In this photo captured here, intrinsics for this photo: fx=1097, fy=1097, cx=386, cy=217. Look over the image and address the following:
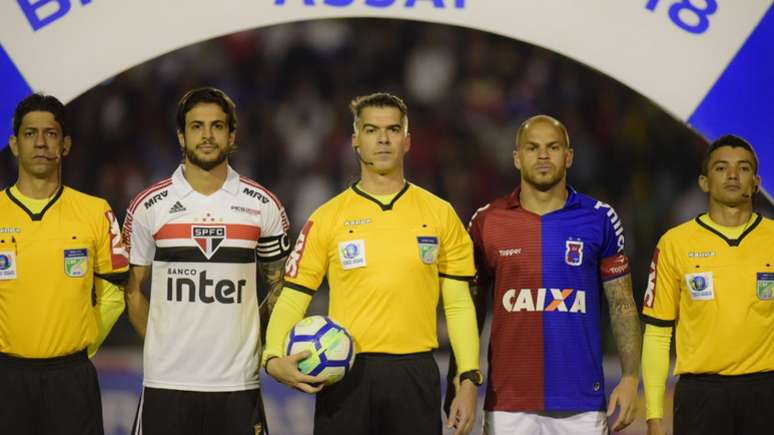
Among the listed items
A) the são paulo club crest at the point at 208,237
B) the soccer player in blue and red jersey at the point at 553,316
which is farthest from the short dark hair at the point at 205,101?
the soccer player in blue and red jersey at the point at 553,316

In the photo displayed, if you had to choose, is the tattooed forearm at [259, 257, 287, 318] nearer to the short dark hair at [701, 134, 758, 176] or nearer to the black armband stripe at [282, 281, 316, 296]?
the black armband stripe at [282, 281, 316, 296]

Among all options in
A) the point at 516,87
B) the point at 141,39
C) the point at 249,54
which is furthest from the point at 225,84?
the point at 141,39

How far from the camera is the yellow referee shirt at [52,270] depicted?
4.15 m

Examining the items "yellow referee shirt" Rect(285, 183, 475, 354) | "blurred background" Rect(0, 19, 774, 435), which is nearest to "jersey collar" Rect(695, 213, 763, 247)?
"yellow referee shirt" Rect(285, 183, 475, 354)

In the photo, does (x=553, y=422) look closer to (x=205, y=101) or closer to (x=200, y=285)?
(x=200, y=285)

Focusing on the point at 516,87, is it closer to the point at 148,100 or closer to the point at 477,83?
the point at 477,83

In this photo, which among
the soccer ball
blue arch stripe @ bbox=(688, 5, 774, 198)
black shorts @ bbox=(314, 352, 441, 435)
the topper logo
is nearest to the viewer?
the soccer ball

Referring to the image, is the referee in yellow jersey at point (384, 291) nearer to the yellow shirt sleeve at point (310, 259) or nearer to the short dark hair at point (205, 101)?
the yellow shirt sleeve at point (310, 259)

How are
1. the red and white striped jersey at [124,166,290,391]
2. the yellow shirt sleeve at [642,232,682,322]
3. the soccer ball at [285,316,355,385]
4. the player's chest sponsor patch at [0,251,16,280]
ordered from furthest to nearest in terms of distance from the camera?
the yellow shirt sleeve at [642,232,682,322]
the player's chest sponsor patch at [0,251,16,280]
the red and white striped jersey at [124,166,290,391]
the soccer ball at [285,316,355,385]

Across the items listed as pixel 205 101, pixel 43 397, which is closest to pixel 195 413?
pixel 43 397

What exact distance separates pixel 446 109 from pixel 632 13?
3513 mm

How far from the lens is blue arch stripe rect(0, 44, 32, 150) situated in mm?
5055

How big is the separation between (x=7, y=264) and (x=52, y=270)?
0.18m

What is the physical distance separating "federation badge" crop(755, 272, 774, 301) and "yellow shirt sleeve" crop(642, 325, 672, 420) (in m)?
0.37
